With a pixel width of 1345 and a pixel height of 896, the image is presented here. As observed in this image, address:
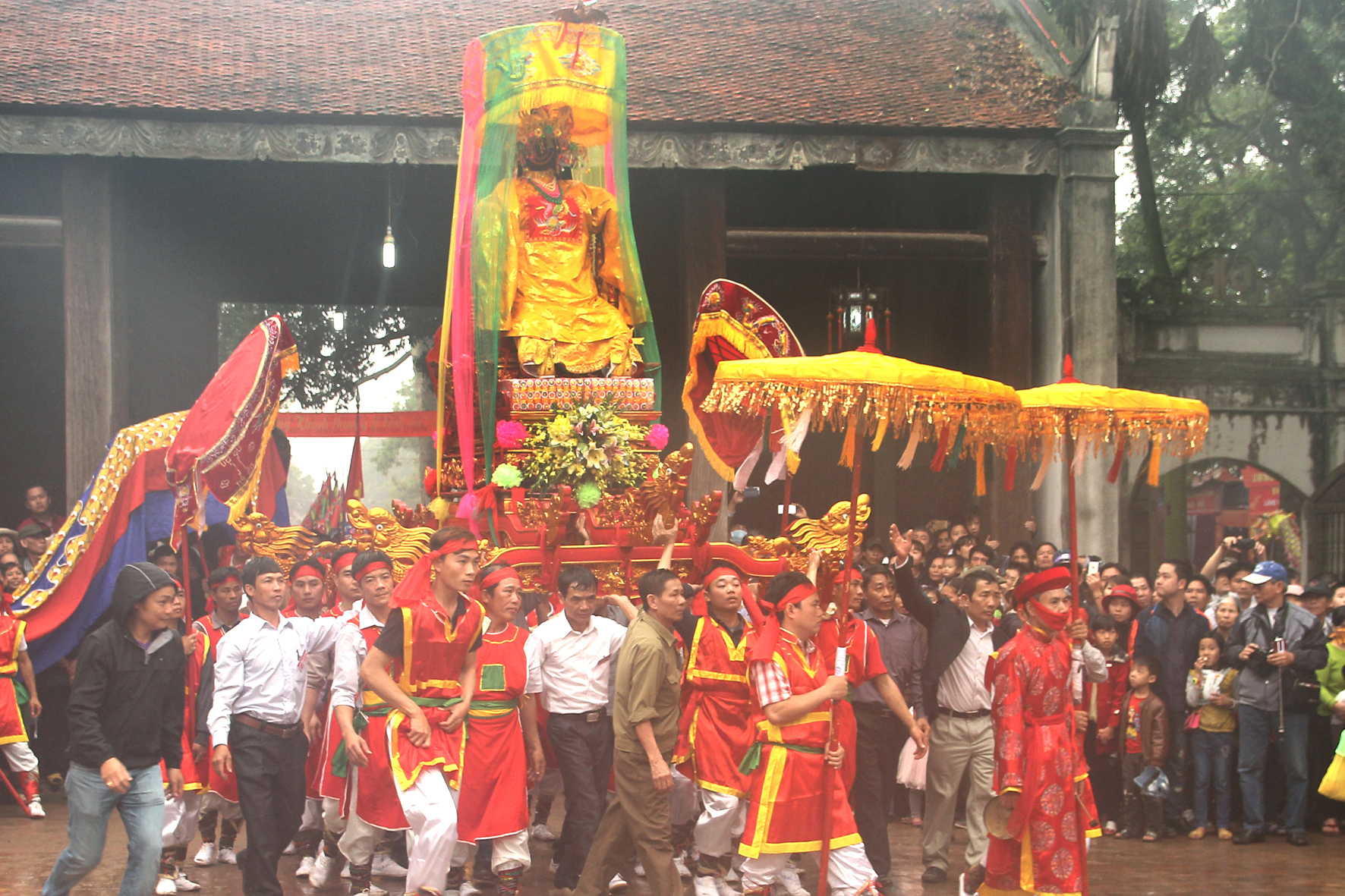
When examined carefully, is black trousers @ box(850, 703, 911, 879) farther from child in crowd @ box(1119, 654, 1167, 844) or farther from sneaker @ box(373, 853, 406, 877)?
sneaker @ box(373, 853, 406, 877)

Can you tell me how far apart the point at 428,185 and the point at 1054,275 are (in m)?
7.78

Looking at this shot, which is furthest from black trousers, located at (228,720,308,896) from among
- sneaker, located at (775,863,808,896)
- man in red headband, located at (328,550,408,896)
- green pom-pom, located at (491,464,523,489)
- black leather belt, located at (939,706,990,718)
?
black leather belt, located at (939,706,990,718)

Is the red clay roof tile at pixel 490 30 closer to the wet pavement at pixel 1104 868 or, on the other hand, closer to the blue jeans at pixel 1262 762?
the blue jeans at pixel 1262 762

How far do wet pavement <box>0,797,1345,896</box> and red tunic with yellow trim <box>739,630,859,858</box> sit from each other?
1.46m

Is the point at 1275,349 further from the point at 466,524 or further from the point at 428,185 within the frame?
the point at 466,524

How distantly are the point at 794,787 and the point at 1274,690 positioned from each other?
15.4 feet

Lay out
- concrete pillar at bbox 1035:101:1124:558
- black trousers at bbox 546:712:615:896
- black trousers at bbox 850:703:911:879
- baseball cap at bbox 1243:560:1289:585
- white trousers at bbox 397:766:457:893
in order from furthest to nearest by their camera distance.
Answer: concrete pillar at bbox 1035:101:1124:558 → baseball cap at bbox 1243:560:1289:585 → black trousers at bbox 850:703:911:879 → black trousers at bbox 546:712:615:896 → white trousers at bbox 397:766:457:893

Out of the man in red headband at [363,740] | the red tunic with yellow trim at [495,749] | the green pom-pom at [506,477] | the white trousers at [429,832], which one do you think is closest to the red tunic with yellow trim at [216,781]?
the man in red headband at [363,740]

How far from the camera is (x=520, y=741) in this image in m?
7.14

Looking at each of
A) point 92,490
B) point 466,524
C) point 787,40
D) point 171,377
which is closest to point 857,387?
point 466,524

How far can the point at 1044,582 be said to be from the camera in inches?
262

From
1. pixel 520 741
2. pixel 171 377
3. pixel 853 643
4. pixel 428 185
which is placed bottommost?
pixel 520 741

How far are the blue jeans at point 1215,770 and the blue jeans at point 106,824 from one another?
684 centimetres

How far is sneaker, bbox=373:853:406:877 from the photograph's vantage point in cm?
794
